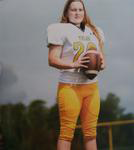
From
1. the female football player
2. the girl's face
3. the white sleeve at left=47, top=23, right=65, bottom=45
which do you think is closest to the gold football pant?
the female football player

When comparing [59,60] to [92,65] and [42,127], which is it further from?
[42,127]

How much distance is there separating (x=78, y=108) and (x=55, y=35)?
0.61 m

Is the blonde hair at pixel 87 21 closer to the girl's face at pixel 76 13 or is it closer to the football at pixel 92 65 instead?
the girl's face at pixel 76 13

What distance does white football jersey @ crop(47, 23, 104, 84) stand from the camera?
14.3ft

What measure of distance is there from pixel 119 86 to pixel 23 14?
3.53ft

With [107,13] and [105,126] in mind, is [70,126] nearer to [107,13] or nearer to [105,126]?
[105,126]

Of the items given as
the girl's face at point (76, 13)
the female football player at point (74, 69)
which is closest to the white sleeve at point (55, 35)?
the female football player at point (74, 69)

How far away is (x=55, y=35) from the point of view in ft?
14.5

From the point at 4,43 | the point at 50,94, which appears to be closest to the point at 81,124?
the point at 50,94

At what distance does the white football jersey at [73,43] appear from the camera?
4.35 metres

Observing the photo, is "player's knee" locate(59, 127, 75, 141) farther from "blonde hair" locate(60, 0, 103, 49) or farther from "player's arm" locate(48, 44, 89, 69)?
"blonde hair" locate(60, 0, 103, 49)

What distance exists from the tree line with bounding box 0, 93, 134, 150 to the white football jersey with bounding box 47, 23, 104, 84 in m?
0.30

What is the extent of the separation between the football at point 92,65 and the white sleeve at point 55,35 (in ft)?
0.85

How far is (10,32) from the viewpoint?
4.86 meters
